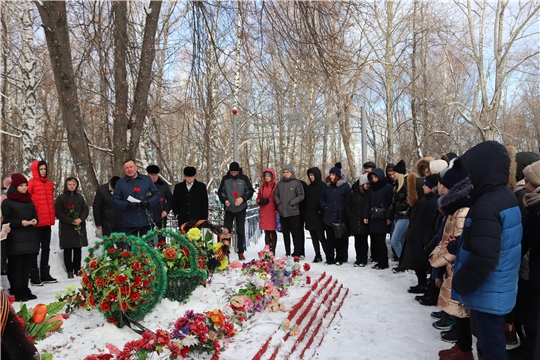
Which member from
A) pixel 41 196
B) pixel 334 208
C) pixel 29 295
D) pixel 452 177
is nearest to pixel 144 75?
pixel 41 196

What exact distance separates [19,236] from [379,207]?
5.66 m

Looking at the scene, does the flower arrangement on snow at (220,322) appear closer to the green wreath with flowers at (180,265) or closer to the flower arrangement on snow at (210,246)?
the flower arrangement on snow at (210,246)

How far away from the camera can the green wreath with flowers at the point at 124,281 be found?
3.81 meters

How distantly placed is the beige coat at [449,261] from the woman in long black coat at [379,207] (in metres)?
3.27

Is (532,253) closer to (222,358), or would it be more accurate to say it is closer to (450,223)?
(450,223)

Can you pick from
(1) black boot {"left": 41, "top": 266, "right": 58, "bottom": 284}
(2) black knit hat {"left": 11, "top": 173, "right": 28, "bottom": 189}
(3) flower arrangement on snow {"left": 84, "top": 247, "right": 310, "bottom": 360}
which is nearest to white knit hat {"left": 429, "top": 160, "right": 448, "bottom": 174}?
(3) flower arrangement on snow {"left": 84, "top": 247, "right": 310, "bottom": 360}

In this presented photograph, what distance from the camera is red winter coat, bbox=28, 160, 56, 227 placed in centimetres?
661

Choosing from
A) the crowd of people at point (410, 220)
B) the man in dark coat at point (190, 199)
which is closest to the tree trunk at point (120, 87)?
the crowd of people at point (410, 220)

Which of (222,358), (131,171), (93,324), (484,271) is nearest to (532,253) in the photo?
(484,271)

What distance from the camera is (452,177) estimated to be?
356cm

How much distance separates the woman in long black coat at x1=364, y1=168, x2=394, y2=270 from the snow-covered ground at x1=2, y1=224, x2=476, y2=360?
101 centimetres

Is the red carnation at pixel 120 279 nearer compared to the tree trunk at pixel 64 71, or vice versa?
the red carnation at pixel 120 279

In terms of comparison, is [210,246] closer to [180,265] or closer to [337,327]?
[180,265]

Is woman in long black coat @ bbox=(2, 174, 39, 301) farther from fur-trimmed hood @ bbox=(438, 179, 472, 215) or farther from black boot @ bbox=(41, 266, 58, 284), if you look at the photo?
fur-trimmed hood @ bbox=(438, 179, 472, 215)
